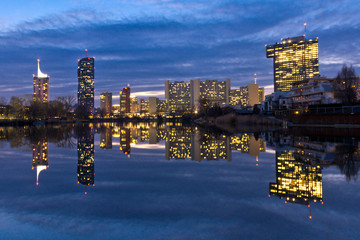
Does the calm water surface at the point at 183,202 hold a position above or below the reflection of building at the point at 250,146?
below

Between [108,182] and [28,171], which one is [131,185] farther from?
[28,171]

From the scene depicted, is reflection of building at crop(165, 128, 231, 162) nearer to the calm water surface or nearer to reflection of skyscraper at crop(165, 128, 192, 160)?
reflection of skyscraper at crop(165, 128, 192, 160)

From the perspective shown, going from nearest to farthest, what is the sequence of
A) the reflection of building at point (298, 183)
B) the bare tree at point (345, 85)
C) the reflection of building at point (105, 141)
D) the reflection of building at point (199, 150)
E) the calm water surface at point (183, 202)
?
Result: 1. the calm water surface at point (183, 202)
2. the reflection of building at point (298, 183)
3. the reflection of building at point (199, 150)
4. the reflection of building at point (105, 141)
5. the bare tree at point (345, 85)

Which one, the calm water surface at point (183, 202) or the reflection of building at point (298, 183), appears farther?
the reflection of building at point (298, 183)

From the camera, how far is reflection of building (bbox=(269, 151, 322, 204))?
845 centimetres

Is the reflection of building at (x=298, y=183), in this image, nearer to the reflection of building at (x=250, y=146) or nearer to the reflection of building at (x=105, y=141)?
the reflection of building at (x=250, y=146)

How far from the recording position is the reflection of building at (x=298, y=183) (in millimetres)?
8447

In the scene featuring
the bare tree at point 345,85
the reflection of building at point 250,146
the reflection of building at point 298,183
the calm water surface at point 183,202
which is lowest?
the calm water surface at point 183,202

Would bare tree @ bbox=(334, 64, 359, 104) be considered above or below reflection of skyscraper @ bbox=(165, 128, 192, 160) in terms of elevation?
above

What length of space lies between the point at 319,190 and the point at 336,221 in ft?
9.81

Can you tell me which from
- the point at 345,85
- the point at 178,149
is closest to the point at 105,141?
the point at 178,149

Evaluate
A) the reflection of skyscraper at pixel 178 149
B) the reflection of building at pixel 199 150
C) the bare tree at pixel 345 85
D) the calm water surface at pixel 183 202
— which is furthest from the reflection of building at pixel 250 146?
the bare tree at pixel 345 85

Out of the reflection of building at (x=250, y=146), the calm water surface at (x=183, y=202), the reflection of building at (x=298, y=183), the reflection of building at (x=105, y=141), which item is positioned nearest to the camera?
the calm water surface at (x=183, y=202)

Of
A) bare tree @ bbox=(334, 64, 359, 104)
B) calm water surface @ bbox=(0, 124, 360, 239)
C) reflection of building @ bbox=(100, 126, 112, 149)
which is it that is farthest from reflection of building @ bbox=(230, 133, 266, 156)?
bare tree @ bbox=(334, 64, 359, 104)
